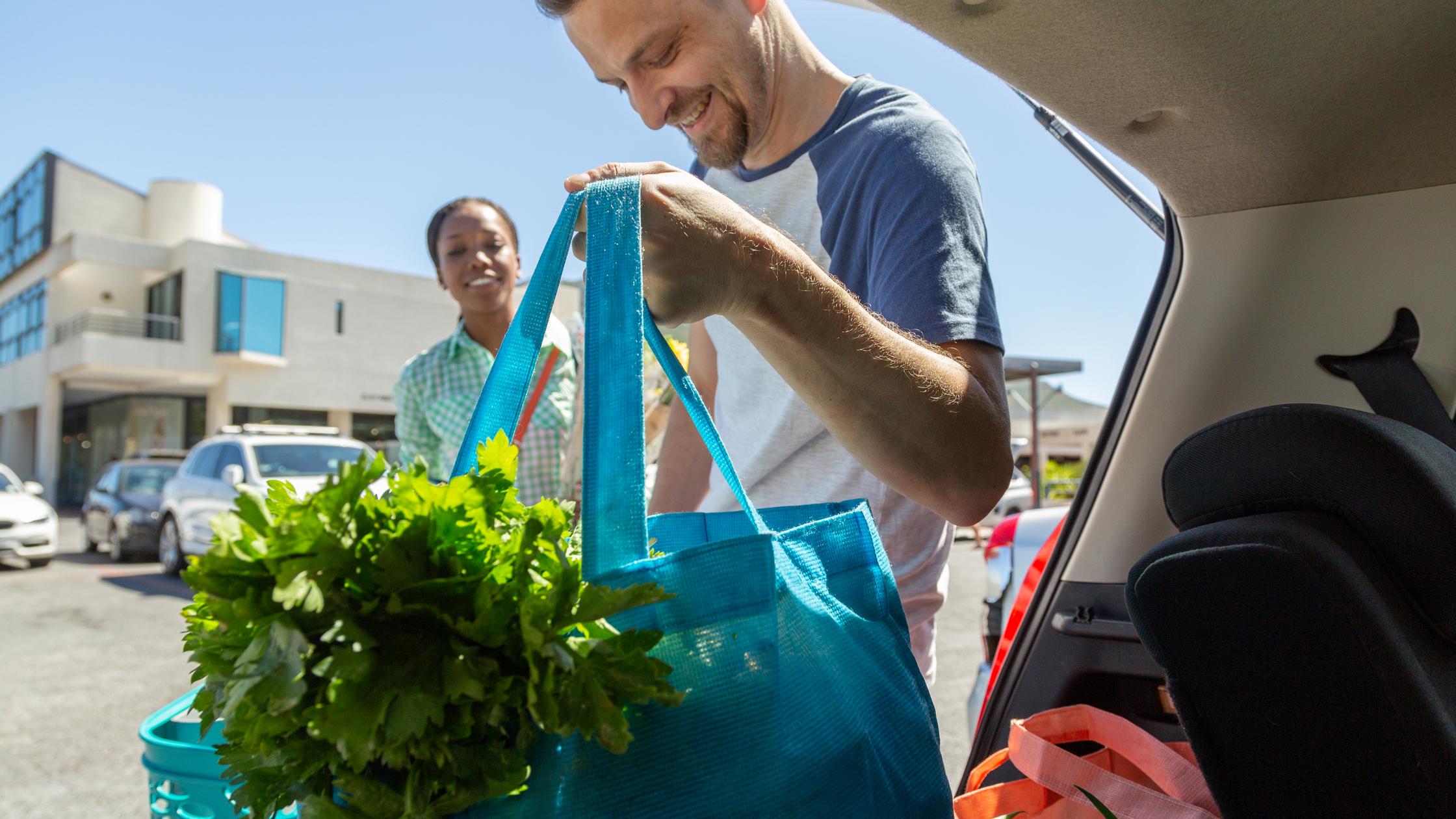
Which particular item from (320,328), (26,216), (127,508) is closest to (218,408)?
(320,328)

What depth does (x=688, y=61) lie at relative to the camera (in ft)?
4.85

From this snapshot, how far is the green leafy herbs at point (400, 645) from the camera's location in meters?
0.59

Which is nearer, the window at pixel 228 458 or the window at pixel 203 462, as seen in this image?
the window at pixel 228 458

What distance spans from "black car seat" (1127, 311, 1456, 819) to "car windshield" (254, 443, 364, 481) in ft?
36.5

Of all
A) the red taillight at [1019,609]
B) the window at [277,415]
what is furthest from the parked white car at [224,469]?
the window at [277,415]

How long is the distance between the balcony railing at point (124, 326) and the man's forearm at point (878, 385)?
30.6 m

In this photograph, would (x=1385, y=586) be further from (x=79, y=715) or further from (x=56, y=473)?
(x=56, y=473)

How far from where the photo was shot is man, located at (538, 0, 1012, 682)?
3.05ft

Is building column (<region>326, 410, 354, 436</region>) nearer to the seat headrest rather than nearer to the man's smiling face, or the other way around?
the man's smiling face

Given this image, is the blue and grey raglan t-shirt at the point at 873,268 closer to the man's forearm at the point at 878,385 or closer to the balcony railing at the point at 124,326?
the man's forearm at the point at 878,385

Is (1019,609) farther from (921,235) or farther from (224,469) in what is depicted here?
(224,469)

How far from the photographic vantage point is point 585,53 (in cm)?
159

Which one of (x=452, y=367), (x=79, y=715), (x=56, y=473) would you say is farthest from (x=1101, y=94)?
(x=56, y=473)

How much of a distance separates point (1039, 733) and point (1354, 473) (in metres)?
0.57
